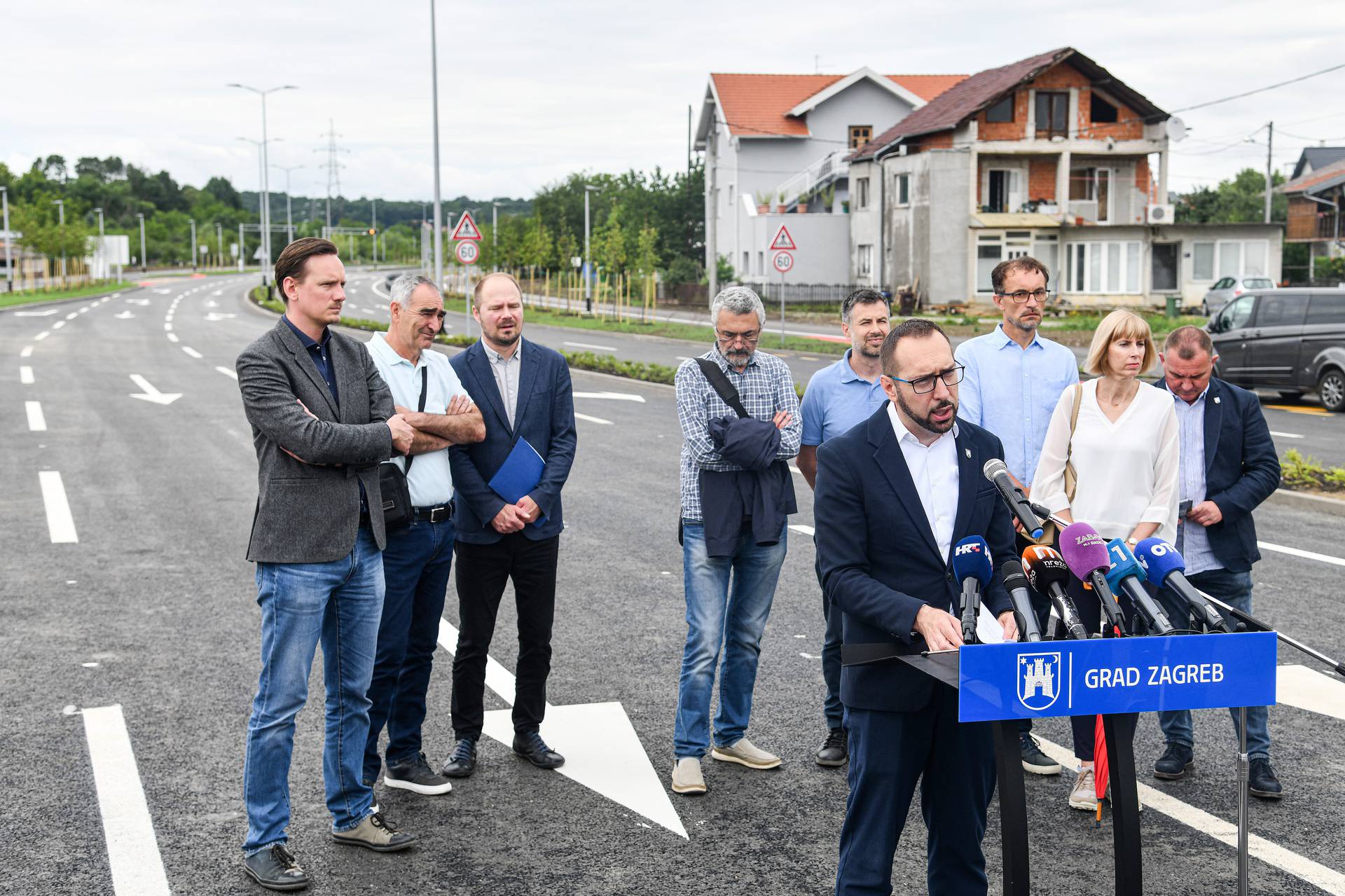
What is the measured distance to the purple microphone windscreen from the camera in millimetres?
3314

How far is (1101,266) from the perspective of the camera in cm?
4816

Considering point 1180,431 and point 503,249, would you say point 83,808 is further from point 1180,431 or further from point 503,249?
point 503,249

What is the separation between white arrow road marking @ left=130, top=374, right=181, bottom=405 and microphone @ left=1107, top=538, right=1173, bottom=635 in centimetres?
1952

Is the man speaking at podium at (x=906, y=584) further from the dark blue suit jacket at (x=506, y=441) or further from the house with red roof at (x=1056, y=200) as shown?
the house with red roof at (x=1056, y=200)

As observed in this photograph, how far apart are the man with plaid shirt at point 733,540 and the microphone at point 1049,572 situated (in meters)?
1.88

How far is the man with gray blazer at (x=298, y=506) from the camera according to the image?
4.43m

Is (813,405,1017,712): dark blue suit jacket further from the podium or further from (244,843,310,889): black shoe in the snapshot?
(244,843,310,889): black shoe

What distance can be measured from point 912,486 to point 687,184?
227 ft

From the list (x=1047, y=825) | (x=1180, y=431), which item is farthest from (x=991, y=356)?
(x=1047, y=825)

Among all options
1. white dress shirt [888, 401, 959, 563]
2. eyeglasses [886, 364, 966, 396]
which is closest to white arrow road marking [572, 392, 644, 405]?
white dress shirt [888, 401, 959, 563]

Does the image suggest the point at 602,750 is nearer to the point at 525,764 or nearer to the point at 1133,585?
the point at 525,764

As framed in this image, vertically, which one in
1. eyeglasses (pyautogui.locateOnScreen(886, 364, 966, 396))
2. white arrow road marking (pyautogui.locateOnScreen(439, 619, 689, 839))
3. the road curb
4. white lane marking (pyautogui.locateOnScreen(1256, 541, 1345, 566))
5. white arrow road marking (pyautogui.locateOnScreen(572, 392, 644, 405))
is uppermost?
eyeglasses (pyautogui.locateOnScreen(886, 364, 966, 396))

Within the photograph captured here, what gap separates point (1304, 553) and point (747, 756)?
623cm

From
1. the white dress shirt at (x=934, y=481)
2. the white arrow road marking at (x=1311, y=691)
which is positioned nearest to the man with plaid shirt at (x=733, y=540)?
the white dress shirt at (x=934, y=481)
